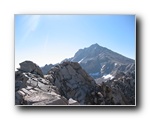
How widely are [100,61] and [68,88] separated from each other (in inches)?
26.1

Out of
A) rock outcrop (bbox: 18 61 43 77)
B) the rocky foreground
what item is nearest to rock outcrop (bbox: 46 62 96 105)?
the rocky foreground

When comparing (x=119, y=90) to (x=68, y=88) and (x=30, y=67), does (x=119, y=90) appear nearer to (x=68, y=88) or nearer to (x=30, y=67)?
(x=68, y=88)

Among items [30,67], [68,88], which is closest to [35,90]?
[30,67]

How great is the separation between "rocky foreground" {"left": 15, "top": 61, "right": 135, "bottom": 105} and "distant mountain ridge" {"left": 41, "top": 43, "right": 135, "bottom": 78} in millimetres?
81

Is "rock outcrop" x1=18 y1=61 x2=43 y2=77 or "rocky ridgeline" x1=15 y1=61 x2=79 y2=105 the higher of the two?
"rock outcrop" x1=18 y1=61 x2=43 y2=77

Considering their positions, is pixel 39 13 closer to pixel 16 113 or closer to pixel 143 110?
pixel 16 113

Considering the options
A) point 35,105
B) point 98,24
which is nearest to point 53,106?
point 35,105

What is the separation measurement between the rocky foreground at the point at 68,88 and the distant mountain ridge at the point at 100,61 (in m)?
0.08

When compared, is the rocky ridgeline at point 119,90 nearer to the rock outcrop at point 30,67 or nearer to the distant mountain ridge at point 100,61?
the distant mountain ridge at point 100,61

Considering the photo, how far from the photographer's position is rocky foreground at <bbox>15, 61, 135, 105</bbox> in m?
4.00

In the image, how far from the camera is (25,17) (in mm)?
4070

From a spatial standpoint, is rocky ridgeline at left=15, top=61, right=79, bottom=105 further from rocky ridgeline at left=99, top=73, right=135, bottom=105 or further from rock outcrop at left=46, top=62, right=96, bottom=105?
rocky ridgeline at left=99, top=73, right=135, bottom=105

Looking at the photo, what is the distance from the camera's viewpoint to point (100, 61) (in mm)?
3965

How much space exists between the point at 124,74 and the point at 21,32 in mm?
1760
